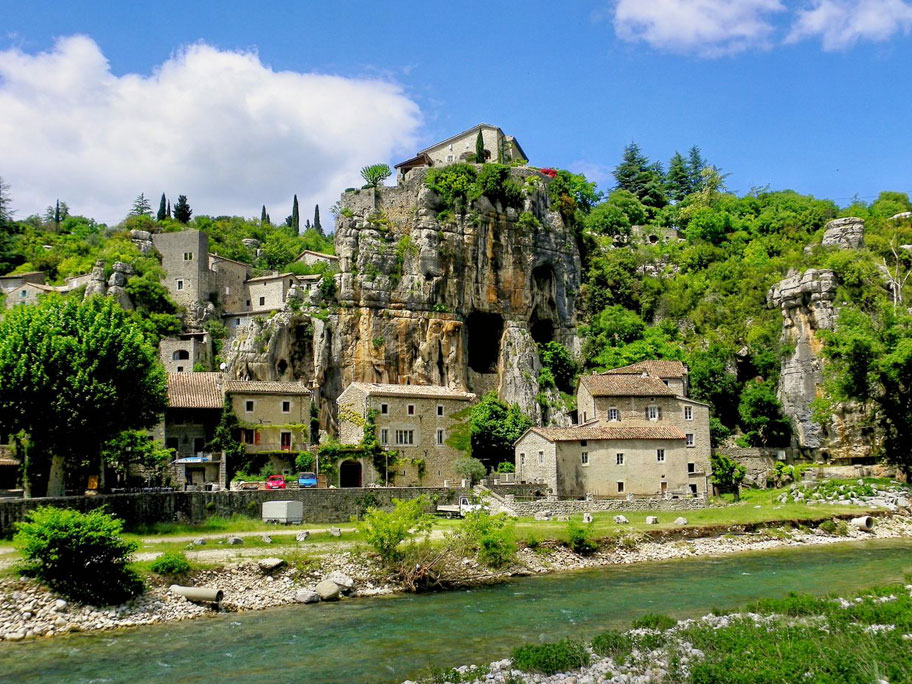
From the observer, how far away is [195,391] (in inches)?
2180

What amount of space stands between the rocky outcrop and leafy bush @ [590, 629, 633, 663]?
6665 centimetres

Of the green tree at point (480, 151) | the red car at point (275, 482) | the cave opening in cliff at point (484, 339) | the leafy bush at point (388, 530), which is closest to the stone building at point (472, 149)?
the green tree at point (480, 151)

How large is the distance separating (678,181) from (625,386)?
71730mm

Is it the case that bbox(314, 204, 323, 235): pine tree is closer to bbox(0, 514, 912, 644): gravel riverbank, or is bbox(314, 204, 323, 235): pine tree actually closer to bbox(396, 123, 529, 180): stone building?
bbox(396, 123, 529, 180): stone building

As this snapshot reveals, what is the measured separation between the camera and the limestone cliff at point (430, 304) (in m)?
69.0

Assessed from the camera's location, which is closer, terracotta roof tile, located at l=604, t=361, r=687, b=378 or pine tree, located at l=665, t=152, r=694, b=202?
terracotta roof tile, located at l=604, t=361, r=687, b=378

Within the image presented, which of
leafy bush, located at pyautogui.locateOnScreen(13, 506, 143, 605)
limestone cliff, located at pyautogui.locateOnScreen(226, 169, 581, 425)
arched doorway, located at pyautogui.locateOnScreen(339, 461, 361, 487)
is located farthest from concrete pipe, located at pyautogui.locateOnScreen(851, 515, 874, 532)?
leafy bush, located at pyautogui.locateOnScreen(13, 506, 143, 605)

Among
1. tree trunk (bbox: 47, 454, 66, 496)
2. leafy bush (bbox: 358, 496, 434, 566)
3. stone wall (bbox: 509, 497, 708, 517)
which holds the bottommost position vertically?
stone wall (bbox: 509, 497, 708, 517)

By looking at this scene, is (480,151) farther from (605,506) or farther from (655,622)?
(655,622)

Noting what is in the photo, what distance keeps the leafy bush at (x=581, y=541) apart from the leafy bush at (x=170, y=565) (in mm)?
18427

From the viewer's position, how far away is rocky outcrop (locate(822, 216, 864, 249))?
77.9m

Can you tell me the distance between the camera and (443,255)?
73062 millimetres

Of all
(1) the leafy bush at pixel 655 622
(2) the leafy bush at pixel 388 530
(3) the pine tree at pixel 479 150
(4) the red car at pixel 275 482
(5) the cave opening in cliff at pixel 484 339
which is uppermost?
(3) the pine tree at pixel 479 150

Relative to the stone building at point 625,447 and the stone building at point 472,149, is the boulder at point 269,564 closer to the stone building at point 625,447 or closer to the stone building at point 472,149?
the stone building at point 625,447
